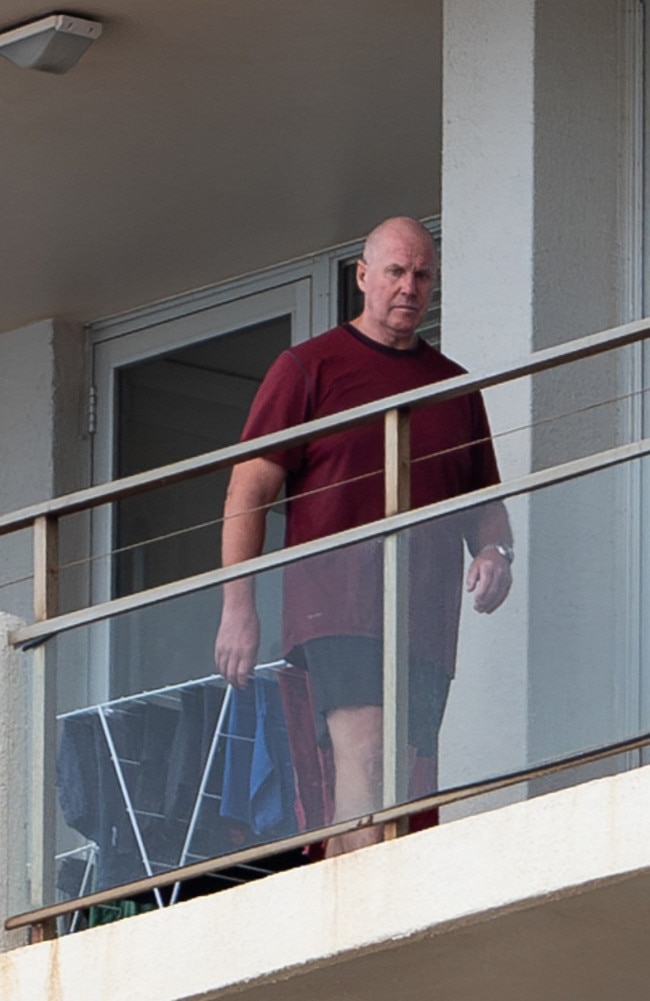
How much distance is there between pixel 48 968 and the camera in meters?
6.00

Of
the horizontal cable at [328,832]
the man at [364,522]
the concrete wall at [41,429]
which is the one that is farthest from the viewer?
the concrete wall at [41,429]

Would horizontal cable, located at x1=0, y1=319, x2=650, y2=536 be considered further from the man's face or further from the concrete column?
the concrete column

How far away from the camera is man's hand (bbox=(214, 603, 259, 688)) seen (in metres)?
5.84

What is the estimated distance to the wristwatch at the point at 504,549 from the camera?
18.2 ft

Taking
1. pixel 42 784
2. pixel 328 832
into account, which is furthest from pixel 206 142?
pixel 328 832

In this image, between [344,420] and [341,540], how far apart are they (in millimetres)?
256

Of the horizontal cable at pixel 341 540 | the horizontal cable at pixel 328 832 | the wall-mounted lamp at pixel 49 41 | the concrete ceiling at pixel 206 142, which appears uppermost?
the concrete ceiling at pixel 206 142

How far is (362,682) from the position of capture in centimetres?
571

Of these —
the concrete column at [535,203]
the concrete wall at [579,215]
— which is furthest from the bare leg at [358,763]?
the concrete column at [535,203]

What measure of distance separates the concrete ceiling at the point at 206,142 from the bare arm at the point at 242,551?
92.3 inches

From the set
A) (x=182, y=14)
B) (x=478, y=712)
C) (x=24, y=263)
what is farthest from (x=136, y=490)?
(x=24, y=263)

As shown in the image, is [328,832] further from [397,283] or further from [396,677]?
[397,283]

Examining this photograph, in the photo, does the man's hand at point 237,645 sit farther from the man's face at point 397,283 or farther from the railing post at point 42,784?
the man's face at point 397,283

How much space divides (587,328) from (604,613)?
1910 millimetres
